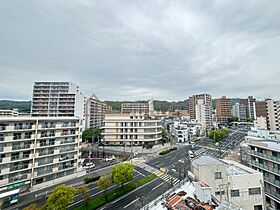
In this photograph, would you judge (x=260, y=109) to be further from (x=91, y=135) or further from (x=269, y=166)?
(x=91, y=135)

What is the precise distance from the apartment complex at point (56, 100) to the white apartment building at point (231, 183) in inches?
2753

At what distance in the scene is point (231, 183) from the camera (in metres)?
20.5

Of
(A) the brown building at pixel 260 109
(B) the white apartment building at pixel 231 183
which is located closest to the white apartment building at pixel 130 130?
(B) the white apartment building at pixel 231 183

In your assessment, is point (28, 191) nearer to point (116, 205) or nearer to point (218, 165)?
point (116, 205)

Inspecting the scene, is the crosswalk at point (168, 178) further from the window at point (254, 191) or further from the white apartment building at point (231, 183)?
→ the window at point (254, 191)

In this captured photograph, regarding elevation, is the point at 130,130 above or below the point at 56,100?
below

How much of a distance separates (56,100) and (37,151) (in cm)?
5330

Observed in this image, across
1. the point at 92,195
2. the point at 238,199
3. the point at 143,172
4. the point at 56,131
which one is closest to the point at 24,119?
the point at 56,131

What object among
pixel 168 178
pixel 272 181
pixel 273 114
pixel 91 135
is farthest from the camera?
pixel 273 114

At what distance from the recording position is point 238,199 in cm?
2034

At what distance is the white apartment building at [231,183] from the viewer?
63.2ft

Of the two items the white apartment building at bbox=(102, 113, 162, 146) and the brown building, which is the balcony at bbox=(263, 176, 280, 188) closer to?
the white apartment building at bbox=(102, 113, 162, 146)

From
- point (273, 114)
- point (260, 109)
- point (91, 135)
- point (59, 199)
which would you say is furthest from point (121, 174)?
point (260, 109)

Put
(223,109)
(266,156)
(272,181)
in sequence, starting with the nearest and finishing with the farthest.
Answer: (272,181)
(266,156)
(223,109)
